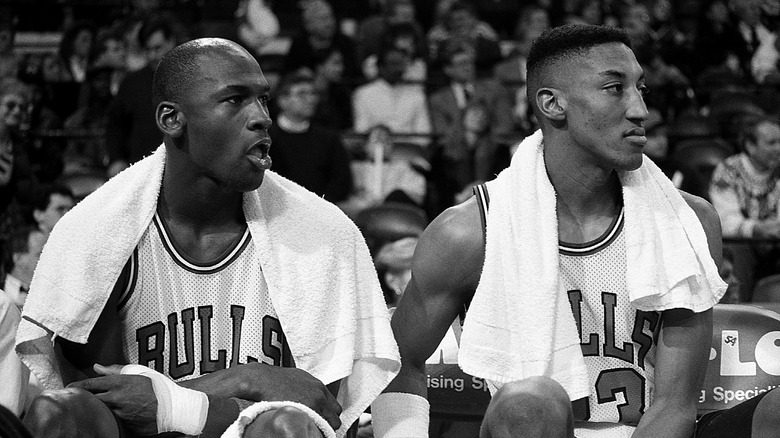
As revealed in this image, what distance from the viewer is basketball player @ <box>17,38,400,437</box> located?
2863 millimetres

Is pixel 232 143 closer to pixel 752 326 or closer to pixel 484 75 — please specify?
pixel 752 326

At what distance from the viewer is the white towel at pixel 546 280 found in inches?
114

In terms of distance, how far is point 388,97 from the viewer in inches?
301

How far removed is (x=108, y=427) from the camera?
240cm

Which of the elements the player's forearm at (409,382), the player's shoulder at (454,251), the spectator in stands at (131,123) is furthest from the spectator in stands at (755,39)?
the player's forearm at (409,382)

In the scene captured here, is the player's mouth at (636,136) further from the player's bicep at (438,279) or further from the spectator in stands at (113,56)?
the spectator in stands at (113,56)

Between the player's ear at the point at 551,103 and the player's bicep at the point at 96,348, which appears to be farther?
the player's ear at the point at 551,103

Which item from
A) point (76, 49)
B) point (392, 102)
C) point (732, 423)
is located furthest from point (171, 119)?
point (76, 49)

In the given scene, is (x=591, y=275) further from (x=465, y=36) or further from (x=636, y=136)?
(x=465, y=36)

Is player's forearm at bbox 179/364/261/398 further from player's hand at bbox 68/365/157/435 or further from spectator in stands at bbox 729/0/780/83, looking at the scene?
spectator in stands at bbox 729/0/780/83

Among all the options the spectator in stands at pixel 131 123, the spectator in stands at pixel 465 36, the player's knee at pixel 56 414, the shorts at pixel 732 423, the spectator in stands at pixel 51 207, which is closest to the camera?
the player's knee at pixel 56 414

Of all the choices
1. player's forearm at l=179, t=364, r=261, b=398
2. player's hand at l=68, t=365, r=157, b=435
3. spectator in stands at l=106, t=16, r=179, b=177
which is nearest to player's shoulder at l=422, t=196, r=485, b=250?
player's forearm at l=179, t=364, r=261, b=398

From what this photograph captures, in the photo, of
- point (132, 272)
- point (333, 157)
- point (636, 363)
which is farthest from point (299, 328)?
point (333, 157)

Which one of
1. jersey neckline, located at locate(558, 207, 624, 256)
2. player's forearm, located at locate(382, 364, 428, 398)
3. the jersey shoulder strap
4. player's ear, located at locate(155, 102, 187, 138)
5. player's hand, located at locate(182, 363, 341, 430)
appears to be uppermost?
player's ear, located at locate(155, 102, 187, 138)
